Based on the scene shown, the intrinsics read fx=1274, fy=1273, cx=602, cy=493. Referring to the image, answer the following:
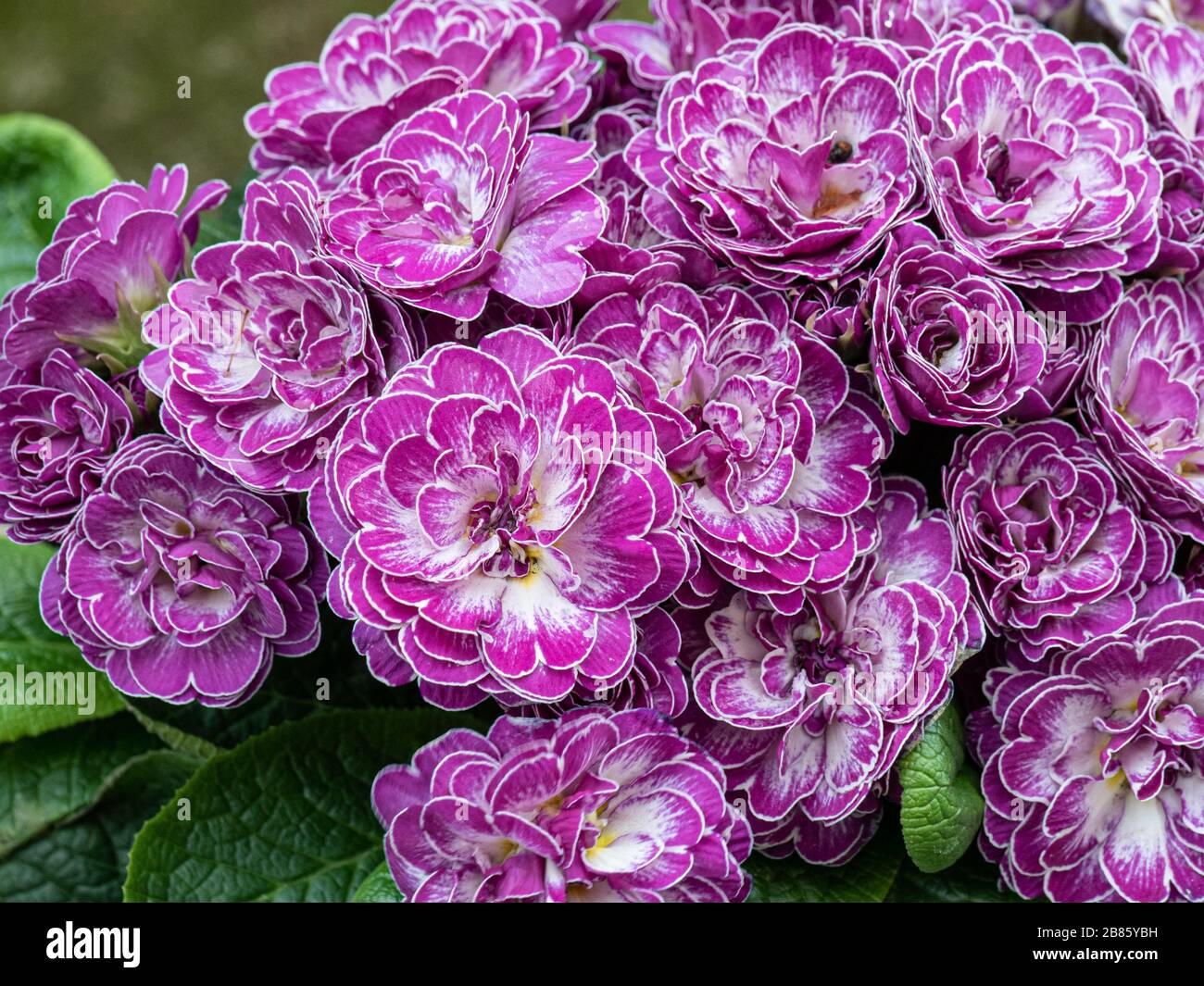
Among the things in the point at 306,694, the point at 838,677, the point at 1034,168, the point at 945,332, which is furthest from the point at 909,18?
the point at 306,694

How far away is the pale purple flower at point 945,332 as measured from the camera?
92 centimetres

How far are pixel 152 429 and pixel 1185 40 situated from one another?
100 centimetres

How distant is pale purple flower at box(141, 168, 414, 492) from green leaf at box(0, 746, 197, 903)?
1.50ft

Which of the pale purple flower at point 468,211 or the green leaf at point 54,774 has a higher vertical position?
the pale purple flower at point 468,211

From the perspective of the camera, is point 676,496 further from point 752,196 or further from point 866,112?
point 866,112

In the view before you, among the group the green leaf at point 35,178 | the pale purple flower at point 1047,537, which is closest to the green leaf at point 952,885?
the pale purple flower at point 1047,537

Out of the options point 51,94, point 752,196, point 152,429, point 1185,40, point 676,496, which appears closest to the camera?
point 676,496

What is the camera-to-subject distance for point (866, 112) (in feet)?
3.34

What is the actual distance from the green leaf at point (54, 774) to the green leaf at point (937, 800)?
79 centimetres

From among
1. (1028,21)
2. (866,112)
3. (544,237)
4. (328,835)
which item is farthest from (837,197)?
(328,835)

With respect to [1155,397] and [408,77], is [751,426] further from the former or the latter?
[408,77]

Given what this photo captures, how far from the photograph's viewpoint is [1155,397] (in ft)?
3.41

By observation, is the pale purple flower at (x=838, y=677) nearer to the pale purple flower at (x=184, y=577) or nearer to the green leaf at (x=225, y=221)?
the pale purple flower at (x=184, y=577)

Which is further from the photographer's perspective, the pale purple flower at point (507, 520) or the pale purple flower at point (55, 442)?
the pale purple flower at point (55, 442)
